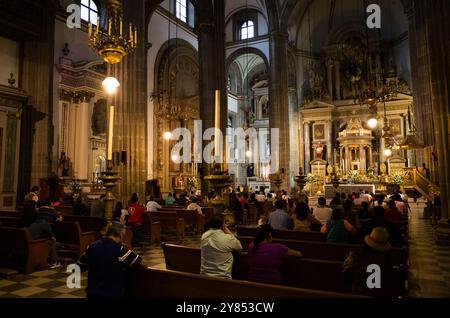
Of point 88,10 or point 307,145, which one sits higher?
point 88,10

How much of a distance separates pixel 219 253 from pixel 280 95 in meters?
19.7

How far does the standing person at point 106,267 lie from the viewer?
3.05m

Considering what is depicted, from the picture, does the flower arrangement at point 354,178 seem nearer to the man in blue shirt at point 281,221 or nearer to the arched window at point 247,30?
the arched window at point 247,30

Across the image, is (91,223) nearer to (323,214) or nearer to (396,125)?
(323,214)

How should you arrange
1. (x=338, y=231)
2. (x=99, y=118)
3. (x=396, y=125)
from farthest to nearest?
(x=396, y=125) → (x=99, y=118) → (x=338, y=231)

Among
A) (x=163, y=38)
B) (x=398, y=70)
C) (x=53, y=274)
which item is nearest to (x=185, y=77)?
(x=163, y=38)

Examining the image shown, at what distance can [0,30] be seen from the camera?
495 inches

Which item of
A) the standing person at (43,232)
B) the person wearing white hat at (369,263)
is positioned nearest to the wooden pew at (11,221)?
the standing person at (43,232)

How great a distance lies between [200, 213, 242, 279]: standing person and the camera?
356 cm

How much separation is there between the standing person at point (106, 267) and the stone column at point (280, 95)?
61.5 ft

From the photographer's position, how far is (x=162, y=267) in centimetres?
633

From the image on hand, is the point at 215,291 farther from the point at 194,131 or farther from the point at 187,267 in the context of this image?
the point at 194,131

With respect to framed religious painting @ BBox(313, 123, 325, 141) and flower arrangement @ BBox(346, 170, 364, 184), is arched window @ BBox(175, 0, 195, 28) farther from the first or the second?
flower arrangement @ BBox(346, 170, 364, 184)

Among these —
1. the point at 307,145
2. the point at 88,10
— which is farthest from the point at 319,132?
the point at 88,10
